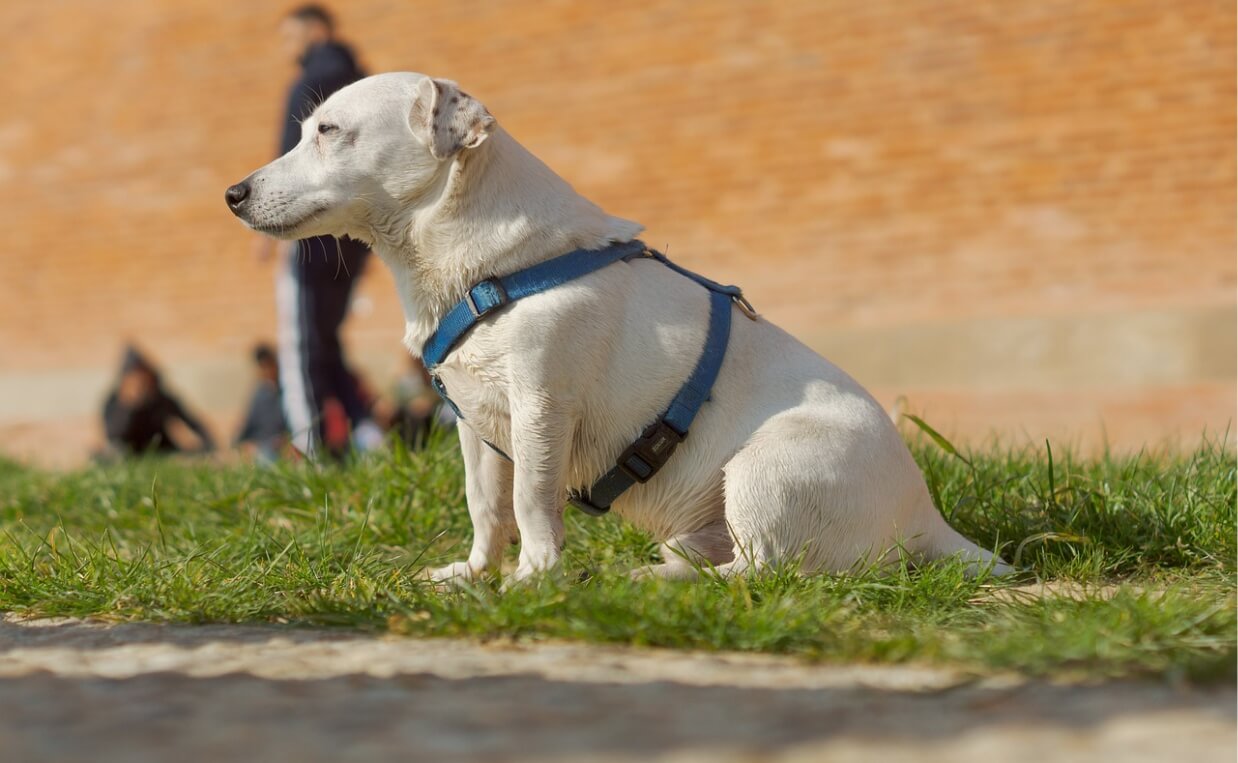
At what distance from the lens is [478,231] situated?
3143mm

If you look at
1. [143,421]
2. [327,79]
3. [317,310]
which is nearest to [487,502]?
[317,310]

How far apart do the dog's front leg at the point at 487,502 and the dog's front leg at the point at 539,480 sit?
0.27m

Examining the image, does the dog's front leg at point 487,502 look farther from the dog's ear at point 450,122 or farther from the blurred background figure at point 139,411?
the blurred background figure at point 139,411

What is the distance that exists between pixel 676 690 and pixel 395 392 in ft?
18.7

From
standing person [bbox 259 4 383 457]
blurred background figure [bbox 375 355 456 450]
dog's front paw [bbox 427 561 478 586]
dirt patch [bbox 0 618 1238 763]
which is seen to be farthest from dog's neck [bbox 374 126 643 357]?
blurred background figure [bbox 375 355 456 450]

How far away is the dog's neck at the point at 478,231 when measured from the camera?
3.12 metres

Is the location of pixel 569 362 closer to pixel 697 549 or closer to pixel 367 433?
pixel 697 549

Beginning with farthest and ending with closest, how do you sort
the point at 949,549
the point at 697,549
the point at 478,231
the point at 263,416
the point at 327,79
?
the point at 263,416, the point at 327,79, the point at 949,549, the point at 697,549, the point at 478,231

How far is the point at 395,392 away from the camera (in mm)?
7703

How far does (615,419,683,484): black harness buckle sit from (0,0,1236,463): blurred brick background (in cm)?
396

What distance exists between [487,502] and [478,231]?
76 cm

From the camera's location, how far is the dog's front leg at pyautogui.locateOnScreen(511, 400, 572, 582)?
3.07m

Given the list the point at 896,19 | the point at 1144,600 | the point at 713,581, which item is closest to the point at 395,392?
the point at 896,19

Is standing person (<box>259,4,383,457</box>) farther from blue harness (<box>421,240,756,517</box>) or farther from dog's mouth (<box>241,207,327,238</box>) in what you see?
blue harness (<box>421,240,756,517</box>)
